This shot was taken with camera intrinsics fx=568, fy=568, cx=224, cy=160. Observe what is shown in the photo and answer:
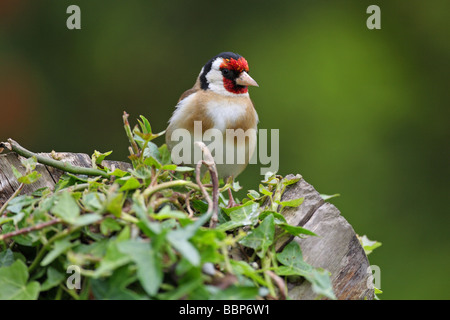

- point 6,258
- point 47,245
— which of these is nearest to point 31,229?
point 47,245

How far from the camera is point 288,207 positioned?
1.58 metres

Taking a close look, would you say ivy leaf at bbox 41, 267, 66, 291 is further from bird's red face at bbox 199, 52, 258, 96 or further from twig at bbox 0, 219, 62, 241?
bird's red face at bbox 199, 52, 258, 96

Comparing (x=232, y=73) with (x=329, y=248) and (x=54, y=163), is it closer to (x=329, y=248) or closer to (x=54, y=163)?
(x=54, y=163)

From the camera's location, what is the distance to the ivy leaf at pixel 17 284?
117 centimetres

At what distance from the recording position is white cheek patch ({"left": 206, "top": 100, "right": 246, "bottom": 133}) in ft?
7.93

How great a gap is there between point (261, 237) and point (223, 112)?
3.71ft

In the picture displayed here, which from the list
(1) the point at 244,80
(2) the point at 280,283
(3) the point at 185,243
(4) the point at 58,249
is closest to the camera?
(3) the point at 185,243

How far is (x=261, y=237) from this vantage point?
139cm

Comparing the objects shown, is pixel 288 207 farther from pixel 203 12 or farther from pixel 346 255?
pixel 203 12

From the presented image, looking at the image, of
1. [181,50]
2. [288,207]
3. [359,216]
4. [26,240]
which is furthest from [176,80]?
[26,240]

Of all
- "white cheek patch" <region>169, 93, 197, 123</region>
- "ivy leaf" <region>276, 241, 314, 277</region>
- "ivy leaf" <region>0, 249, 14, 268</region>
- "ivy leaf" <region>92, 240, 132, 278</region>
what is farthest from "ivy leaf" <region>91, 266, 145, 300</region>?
"white cheek patch" <region>169, 93, 197, 123</region>

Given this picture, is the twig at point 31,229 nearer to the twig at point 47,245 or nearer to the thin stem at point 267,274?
the twig at point 47,245

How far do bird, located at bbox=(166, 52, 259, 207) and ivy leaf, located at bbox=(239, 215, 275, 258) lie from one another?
975 millimetres

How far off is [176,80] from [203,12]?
57 cm
